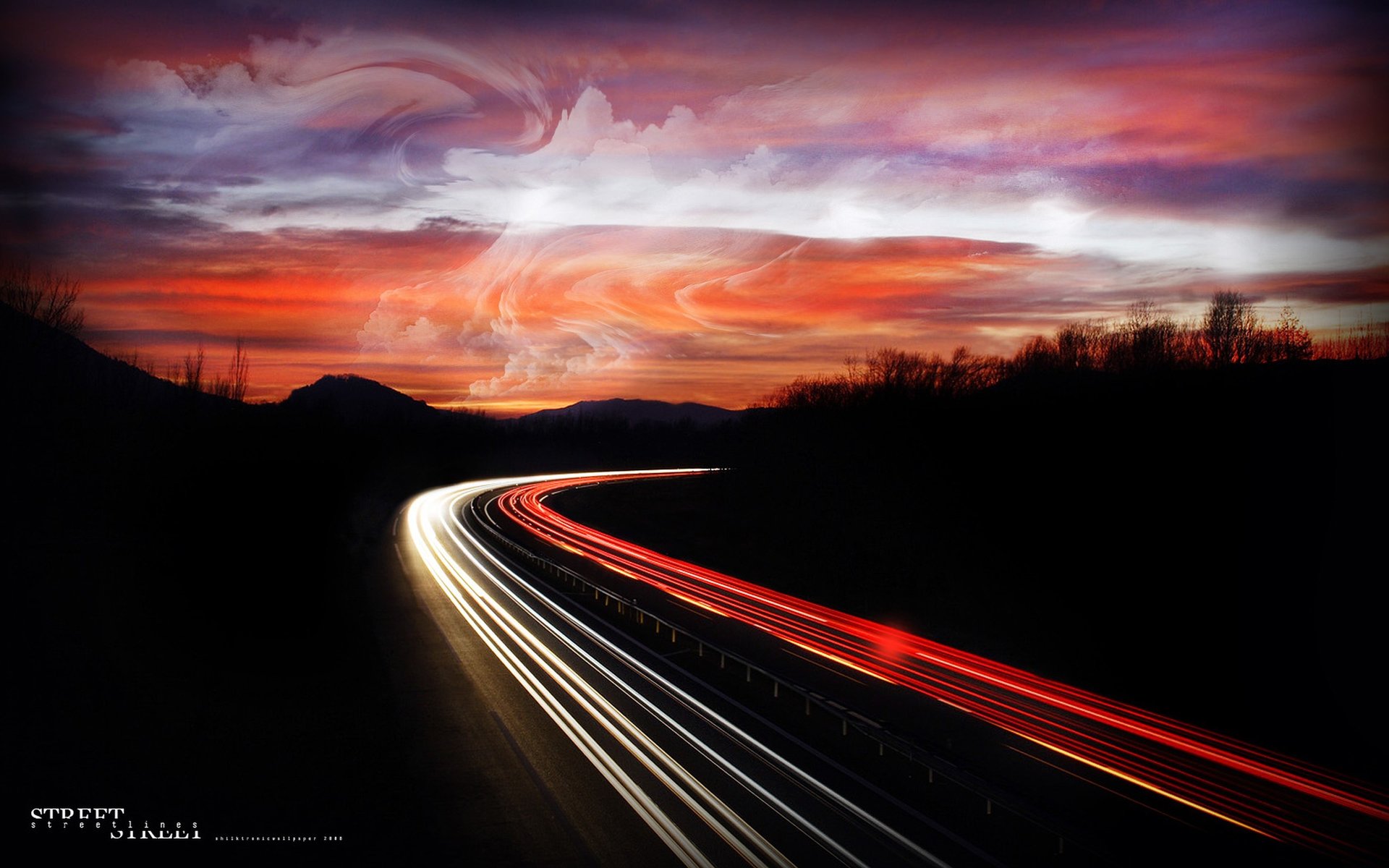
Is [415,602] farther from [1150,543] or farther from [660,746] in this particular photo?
[1150,543]

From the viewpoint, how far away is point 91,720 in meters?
13.9

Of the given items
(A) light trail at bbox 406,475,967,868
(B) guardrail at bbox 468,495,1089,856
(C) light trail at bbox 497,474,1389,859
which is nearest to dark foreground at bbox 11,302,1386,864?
(A) light trail at bbox 406,475,967,868

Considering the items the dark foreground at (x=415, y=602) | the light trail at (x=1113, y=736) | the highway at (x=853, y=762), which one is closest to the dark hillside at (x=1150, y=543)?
the dark foreground at (x=415, y=602)

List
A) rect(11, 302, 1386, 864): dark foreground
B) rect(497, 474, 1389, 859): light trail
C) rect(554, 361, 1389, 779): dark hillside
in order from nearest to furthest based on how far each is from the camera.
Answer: rect(497, 474, 1389, 859): light trail, rect(11, 302, 1386, 864): dark foreground, rect(554, 361, 1389, 779): dark hillside

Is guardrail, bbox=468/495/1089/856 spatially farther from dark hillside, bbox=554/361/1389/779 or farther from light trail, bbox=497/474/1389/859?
dark hillside, bbox=554/361/1389/779

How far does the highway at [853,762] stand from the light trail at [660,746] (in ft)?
0.11

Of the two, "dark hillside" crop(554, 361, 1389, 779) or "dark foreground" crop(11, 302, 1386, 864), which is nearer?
"dark foreground" crop(11, 302, 1386, 864)

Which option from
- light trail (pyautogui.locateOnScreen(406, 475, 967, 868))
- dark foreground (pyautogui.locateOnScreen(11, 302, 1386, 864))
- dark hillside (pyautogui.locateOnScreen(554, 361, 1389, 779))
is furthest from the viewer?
dark hillside (pyautogui.locateOnScreen(554, 361, 1389, 779))

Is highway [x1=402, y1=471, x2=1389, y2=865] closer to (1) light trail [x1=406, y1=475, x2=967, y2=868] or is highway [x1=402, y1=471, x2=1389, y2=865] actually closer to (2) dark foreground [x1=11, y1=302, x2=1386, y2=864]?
(1) light trail [x1=406, y1=475, x2=967, y2=868]

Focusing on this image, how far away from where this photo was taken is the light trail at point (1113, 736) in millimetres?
11047

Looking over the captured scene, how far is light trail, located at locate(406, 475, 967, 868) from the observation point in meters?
9.69

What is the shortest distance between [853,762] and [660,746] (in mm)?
2848

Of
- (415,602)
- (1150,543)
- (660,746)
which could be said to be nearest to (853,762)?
(660,746)

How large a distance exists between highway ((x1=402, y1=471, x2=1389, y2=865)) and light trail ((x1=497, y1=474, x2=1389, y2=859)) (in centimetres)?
5
